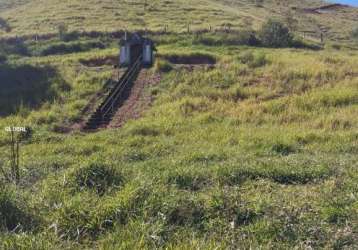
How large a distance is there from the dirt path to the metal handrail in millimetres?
372

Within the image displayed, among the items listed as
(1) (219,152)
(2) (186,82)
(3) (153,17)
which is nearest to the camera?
(1) (219,152)

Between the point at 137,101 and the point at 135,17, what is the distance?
28156 millimetres

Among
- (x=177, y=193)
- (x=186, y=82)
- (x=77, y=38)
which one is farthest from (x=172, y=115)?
(x=77, y=38)

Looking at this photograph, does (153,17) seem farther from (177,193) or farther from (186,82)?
(177,193)

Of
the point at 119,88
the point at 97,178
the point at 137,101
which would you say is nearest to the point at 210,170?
the point at 97,178

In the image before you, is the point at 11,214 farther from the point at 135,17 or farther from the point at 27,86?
the point at 135,17

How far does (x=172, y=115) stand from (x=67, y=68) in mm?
10323

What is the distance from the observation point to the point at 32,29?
1727 inches

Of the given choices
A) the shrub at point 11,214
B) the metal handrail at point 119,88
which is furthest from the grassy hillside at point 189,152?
the metal handrail at point 119,88

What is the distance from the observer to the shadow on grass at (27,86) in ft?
65.2

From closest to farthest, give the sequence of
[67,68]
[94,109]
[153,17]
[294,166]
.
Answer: [294,166] < [94,109] < [67,68] < [153,17]

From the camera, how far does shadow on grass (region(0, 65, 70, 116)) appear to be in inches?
782

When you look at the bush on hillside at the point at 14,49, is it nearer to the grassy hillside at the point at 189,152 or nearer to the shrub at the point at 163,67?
the grassy hillside at the point at 189,152

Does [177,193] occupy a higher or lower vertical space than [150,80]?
higher
